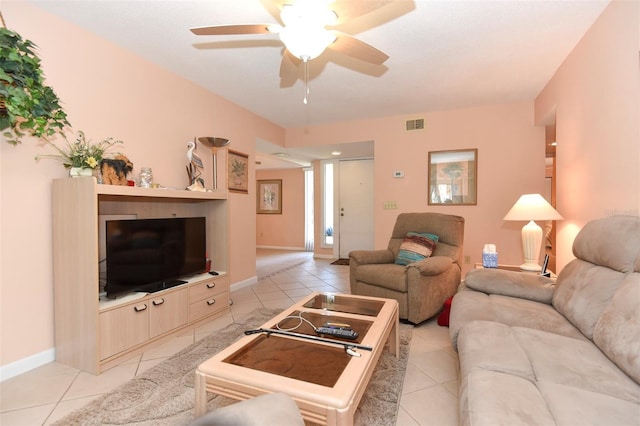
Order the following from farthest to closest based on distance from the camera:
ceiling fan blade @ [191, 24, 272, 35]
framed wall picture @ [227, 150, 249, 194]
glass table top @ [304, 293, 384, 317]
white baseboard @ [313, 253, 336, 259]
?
white baseboard @ [313, 253, 336, 259], framed wall picture @ [227, 150, 249, 194], glass table top @ [304, 293, 384, 317], ceiling fan blade @ [191, 24, 272, 35]

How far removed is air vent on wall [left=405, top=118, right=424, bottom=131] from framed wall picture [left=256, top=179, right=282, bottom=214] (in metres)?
4.19

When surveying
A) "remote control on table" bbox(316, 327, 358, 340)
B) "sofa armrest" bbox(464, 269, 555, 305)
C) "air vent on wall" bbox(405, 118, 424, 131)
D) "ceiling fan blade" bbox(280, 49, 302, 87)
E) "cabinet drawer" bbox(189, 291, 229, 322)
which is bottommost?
"cabinet drawer" bbox(189, 291, 229, 322)

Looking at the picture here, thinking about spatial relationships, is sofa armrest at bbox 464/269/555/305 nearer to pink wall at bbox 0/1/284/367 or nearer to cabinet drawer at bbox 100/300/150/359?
cabinet drawer at bbox 100/300/150/359

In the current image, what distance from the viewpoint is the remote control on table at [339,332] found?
4.94ft

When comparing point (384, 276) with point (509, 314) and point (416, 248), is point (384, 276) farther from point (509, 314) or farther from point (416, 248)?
point (509, 314)

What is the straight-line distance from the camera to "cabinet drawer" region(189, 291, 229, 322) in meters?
2.62

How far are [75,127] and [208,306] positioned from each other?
5.81 feet

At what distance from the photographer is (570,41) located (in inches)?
95.0

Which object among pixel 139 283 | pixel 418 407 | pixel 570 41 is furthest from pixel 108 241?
pixel 570 41

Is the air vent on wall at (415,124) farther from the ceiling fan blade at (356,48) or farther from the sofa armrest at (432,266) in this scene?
the ceiling fan blade at (356,48)

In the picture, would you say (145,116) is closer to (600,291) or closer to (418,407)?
(418,407)

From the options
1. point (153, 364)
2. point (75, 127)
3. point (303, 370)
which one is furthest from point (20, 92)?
point (303, 370)

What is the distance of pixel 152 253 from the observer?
2.41 metres

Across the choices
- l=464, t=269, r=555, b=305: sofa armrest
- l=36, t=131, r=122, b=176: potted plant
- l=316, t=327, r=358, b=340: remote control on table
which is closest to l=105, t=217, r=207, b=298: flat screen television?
l=36, t=131, r=122, b=176: potted plant
